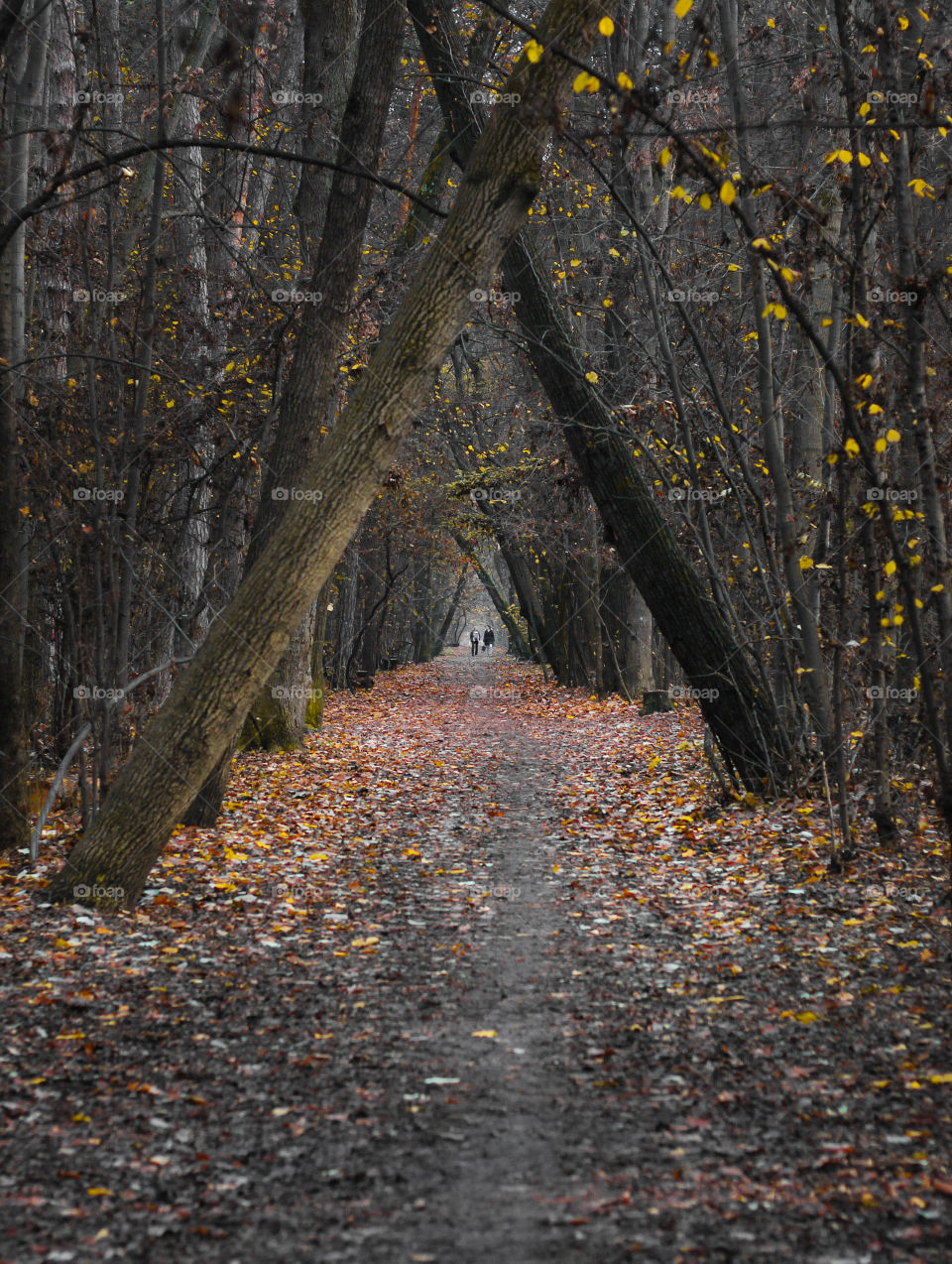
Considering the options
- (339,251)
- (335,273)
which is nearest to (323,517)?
(335,273)

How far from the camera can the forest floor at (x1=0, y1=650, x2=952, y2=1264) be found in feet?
9.48

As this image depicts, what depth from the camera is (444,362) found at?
873 centimetres

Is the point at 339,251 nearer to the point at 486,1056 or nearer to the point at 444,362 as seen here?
the point at 444,362

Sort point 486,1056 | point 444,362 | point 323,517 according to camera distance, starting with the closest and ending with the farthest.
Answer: point 486,1056 → point 323,517 → point 444,362

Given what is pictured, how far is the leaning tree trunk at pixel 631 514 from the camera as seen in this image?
341 inches

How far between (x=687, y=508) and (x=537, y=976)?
4749 millimetres

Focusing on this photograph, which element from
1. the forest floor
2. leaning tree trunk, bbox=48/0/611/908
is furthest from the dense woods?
the forest floor

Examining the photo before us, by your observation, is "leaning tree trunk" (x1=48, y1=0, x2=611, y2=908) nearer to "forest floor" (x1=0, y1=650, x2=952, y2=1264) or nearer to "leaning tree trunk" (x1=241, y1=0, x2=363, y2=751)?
"forest floor" (x1=0, y1=650, x2=952, y2=1264)

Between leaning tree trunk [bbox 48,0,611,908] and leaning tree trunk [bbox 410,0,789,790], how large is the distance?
9.92ft

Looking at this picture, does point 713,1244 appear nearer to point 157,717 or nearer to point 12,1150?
point 12,1150

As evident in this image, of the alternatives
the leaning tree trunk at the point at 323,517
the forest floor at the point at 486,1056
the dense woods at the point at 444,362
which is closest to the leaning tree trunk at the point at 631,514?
the dense woods at the point at 444,362

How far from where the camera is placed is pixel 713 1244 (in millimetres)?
2756

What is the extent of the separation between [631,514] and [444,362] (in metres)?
2.05

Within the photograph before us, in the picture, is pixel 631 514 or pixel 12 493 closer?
pixel 12 493
